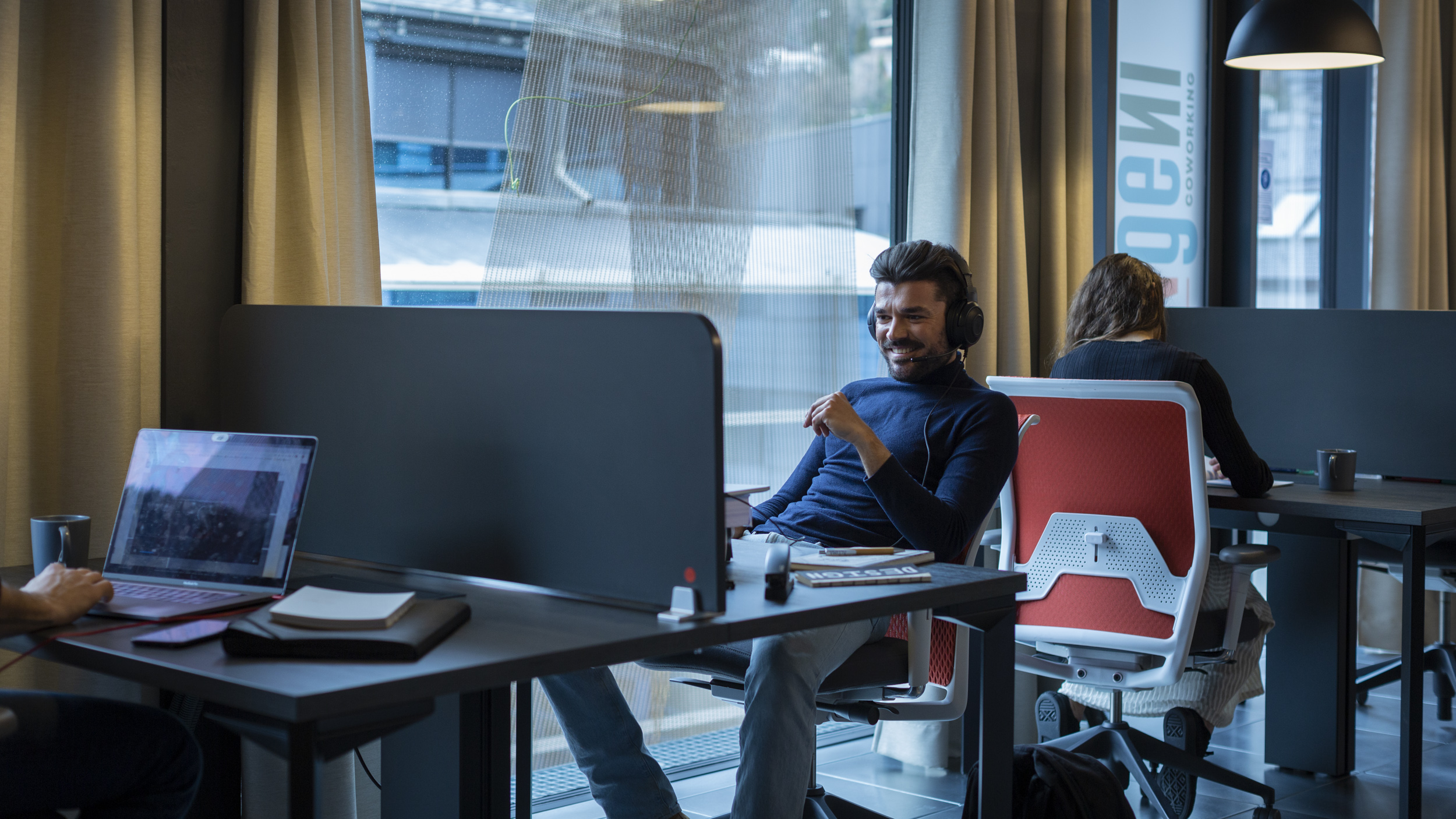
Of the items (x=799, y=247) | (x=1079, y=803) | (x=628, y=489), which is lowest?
(x=1079, y=803)

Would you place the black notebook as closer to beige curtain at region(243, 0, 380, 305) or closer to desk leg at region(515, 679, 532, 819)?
desk leg at region(515, 679, 532, 819)

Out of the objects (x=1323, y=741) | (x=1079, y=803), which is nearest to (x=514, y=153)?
(x=1079, y=803)

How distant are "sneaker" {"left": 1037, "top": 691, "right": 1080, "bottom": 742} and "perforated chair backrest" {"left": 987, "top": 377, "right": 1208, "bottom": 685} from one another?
1.42 ft

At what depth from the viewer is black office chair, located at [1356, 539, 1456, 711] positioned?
10.8ft

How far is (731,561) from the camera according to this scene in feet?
6.04

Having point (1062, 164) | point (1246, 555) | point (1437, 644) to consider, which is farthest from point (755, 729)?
point (1437, 644)

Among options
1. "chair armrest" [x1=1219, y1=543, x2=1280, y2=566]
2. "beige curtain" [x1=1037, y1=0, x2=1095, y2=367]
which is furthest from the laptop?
"beige curtain" [x1=1037, y1=0, x2=1095, y2=367]

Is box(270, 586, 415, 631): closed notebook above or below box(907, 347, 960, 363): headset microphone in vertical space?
below

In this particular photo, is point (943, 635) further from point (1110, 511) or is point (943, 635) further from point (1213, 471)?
point (1213, 471)

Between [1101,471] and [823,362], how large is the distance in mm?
930

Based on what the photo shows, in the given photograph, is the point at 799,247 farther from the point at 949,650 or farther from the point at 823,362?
the point at 949,650

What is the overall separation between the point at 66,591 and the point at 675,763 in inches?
72.0

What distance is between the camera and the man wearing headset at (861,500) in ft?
6.08

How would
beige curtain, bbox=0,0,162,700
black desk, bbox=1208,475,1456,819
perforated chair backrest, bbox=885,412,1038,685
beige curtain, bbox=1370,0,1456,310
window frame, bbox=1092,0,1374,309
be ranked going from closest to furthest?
beige curtain, bbox=0,0,162,700 < perforated chair backrest, bbox=885,412,1038,685 < black desk, bbox=1208,475,1456,819 < window frame, bbox=1092,0,1374,309 < beige curtain, bbox=1370,0,1456,310
